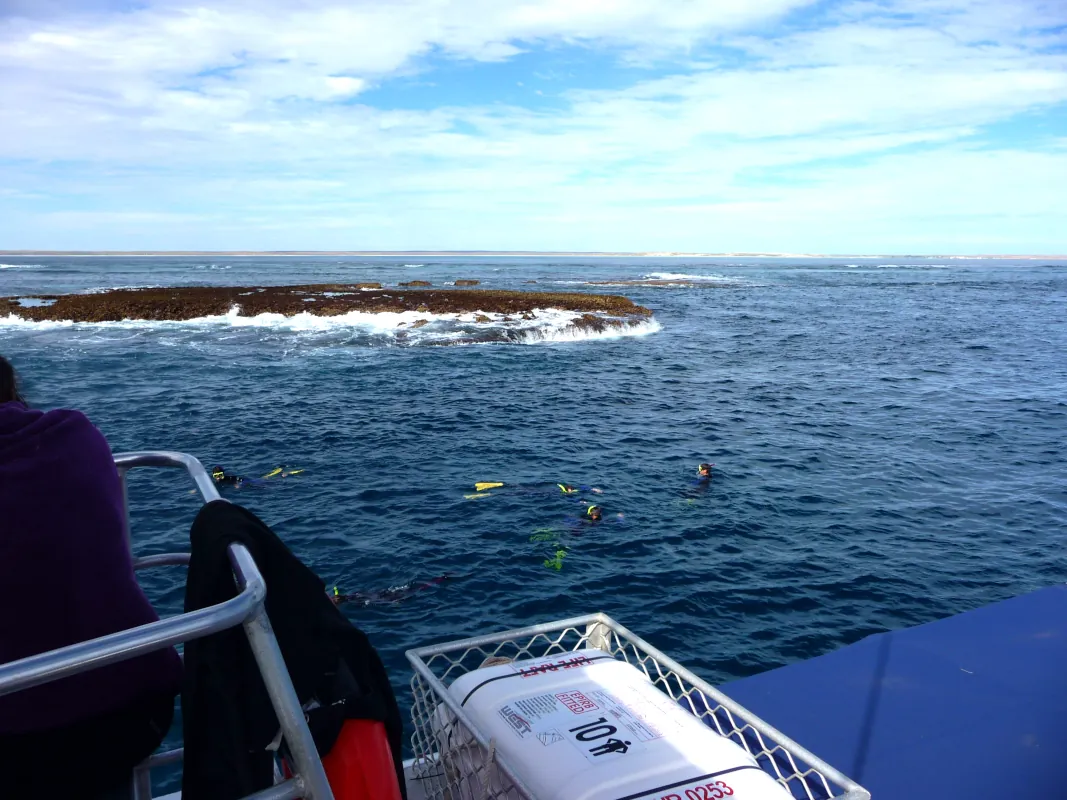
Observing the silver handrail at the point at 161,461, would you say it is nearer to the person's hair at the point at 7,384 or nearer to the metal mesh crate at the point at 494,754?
the person's hair at the point at 7,384

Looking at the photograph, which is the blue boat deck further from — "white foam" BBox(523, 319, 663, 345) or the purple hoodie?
"white foam" BBox(523, 319, 663, 345)

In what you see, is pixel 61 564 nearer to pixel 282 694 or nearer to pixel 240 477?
pixel 282 694

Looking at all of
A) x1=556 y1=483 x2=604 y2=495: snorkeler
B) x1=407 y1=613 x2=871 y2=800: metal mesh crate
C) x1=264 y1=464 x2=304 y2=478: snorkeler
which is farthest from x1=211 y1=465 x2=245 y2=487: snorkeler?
x1=407 y1=613 x2=871 y2=800: metal mesh crate

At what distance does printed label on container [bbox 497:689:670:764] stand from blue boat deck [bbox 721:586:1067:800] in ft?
3.80

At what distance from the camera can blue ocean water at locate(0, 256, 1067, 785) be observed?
12.6 metres

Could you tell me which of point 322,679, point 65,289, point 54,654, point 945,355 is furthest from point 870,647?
point 65,289

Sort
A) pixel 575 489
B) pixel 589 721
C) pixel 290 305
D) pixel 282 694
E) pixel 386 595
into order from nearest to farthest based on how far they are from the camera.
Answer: pixel 282 694 < pixel 589 721 < pixel 386 595 < pixel 575 489 < pixel 290 305

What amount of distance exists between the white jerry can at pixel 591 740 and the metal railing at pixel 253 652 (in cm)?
146

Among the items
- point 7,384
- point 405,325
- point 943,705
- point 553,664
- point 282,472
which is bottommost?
point 282,472

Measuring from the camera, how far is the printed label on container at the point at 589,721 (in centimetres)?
330

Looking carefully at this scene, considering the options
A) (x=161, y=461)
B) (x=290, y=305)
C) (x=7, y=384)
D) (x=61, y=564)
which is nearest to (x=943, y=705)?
(x=161, y=461)

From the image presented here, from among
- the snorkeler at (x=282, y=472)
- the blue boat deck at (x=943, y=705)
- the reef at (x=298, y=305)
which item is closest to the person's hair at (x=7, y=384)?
the blue boat deck at (x=943, y=705)

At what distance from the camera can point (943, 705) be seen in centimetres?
424

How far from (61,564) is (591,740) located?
227 centimetres
